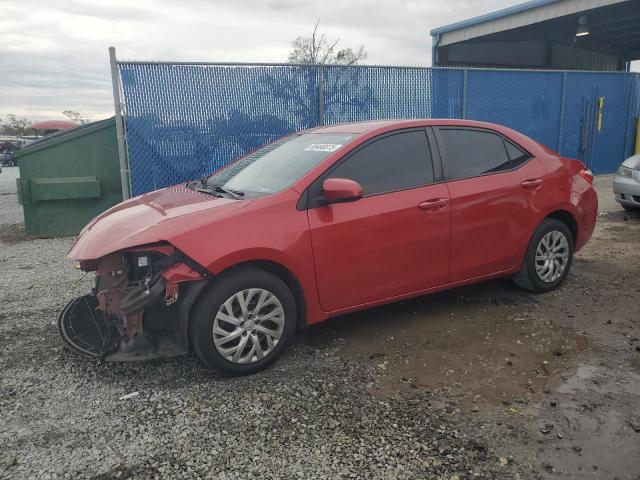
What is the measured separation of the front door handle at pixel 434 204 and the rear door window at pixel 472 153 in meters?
0.25

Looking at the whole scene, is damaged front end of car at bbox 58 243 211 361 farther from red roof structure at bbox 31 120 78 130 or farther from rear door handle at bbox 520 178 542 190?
red roof structure at bbox 31 120 78 130

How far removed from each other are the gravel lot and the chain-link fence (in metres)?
3.71

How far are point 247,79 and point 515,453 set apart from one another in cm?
691

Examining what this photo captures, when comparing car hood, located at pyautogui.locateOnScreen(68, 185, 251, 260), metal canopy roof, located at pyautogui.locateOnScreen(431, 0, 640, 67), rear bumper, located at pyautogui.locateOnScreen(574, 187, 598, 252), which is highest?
metal canopy roof, located at pyautogui.locateOnScreen(431, 0, 640, 67)

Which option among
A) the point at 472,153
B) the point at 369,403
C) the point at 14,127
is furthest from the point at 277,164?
the point at 14,127

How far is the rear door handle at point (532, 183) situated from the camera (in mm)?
4594

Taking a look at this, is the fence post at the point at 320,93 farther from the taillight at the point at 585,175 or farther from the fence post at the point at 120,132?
the taillight at the point at 585,175

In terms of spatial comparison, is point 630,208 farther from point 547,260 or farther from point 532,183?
point 532,183

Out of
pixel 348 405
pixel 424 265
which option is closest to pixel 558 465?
pixel 348 405

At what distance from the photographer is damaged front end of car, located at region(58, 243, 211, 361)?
330 centimetres

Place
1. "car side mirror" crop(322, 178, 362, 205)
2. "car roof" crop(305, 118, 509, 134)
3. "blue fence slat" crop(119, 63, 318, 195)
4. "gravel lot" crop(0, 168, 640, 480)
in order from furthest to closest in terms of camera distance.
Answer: "blue fence slat" crop(119, 63, 318, 195)
"car roof" crop(305, 118, 509, 134)
"car side mirror" crop(322, 178, 362, 205)
"gravel lot" crop(0, 168, 640, 480)

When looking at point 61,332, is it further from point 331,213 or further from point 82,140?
point 82,140

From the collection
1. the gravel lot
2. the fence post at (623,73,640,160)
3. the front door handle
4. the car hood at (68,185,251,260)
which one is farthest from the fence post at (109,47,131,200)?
the fence post at (623,73,640,160)

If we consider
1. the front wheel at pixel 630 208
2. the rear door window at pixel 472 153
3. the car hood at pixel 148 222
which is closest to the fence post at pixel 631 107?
the front wheel at pixel 630 208
